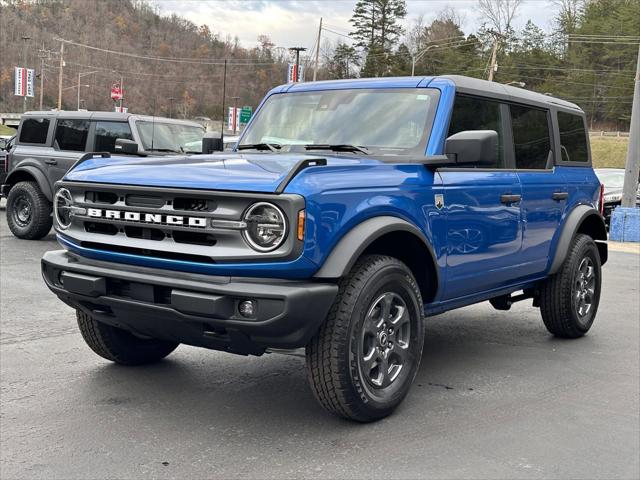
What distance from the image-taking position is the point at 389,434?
3803 millimetres

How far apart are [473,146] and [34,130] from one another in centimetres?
972

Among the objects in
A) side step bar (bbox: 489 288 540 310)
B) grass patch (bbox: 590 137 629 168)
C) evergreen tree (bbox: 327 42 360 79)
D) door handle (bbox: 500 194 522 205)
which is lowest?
side step bar (bbox: 489 288 540 310)

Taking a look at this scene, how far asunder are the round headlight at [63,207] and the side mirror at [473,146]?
2257 mm

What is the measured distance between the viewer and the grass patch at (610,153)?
202ft

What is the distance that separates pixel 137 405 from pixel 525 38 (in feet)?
337

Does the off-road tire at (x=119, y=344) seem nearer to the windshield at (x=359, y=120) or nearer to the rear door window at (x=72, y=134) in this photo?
the windshield at (x=359, y=120)

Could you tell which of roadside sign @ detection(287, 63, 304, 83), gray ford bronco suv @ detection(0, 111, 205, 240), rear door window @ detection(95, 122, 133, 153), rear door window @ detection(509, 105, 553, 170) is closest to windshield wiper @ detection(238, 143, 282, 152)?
rear door window @ detection(509, 105, 553, 170)

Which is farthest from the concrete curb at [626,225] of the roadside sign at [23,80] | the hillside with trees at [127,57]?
the hillside with trees at [127,57]

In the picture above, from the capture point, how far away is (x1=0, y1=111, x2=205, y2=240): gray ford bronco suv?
1129 cm

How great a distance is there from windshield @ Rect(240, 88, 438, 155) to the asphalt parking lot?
5.18 ft

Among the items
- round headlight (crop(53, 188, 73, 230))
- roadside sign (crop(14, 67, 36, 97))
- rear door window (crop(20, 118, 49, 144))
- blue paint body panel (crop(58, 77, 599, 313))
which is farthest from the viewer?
roadside sign (crop(14, 67, 36, 97))

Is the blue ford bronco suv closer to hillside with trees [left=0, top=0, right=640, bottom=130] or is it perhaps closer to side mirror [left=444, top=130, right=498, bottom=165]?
side mirror [left=444, top=130, right=498, bottom=165]

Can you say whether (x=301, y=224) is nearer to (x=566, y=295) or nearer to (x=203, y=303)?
A: (x=203, y=303)

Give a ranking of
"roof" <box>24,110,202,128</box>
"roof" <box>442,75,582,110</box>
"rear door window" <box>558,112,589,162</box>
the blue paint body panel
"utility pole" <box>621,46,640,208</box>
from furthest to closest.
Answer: "utility pole" <box>621,46,640,208</box>
"roof" <box>24,110,202,128</box>
"rear door window" <box>558,112,589,162</box>
"roof" <box>442,75,582,110</box>
the blue paint body panel
